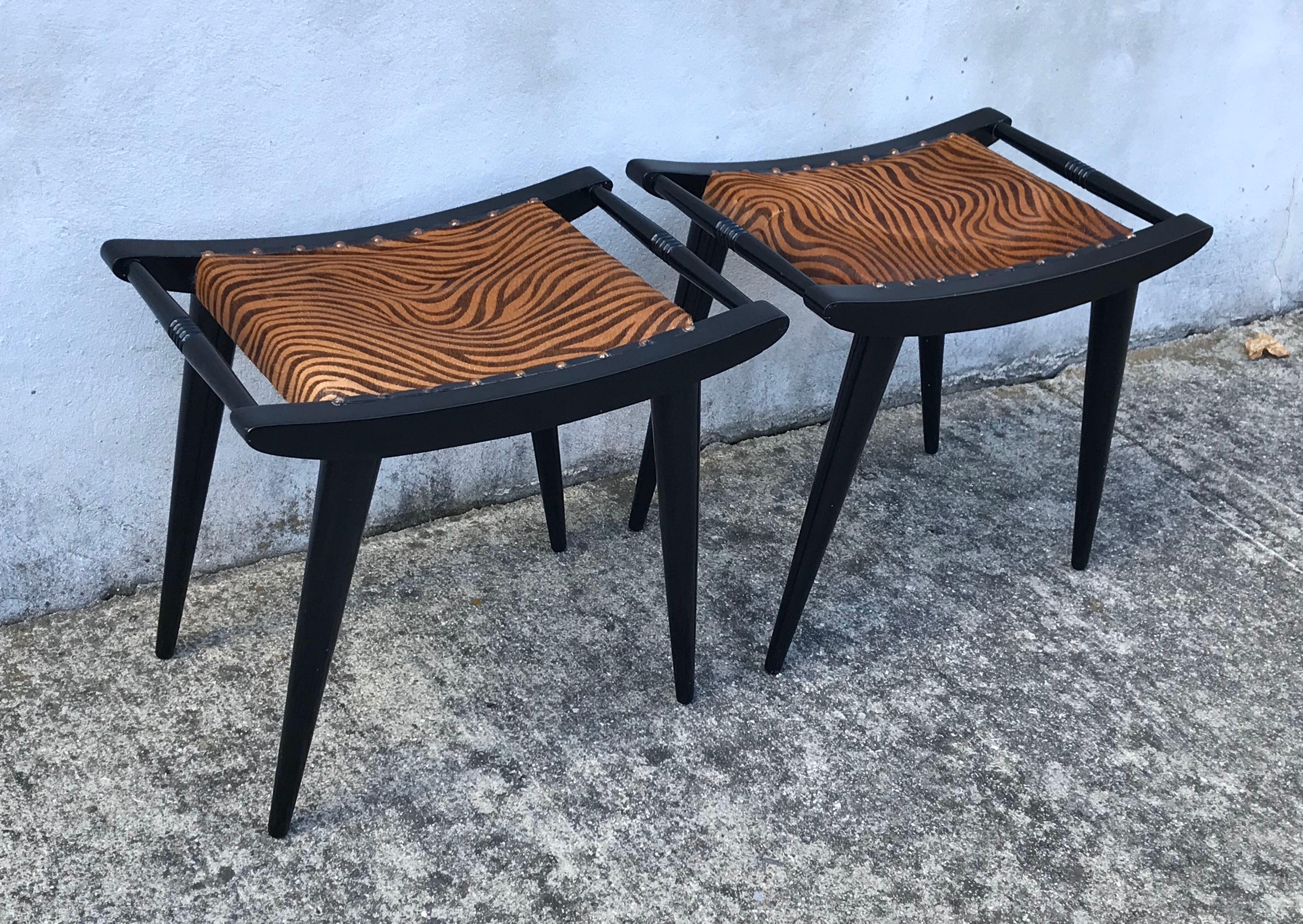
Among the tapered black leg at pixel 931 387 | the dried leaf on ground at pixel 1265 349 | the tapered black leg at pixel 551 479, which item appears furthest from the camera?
the dried leaf on ground at pixel 1265 349

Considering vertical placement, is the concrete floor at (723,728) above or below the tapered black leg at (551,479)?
below

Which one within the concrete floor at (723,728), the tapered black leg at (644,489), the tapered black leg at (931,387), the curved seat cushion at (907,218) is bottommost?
the concrete floor at (723,728)

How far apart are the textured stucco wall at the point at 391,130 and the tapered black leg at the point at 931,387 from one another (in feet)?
0.54

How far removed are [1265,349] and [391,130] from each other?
178cm

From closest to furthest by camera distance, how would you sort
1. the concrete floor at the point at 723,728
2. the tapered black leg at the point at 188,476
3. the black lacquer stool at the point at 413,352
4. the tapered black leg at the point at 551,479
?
the black lacquer stool at the point at 413,352 < the concrete floor at the point at 723,728 < the tapered black leg at the point at 188,476 < the tapered black leg at the point at 551,479

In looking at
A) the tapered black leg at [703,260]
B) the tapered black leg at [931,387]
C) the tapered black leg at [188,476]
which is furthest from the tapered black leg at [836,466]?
the tapered black leg at [188,476]

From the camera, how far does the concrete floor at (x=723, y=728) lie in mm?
1349

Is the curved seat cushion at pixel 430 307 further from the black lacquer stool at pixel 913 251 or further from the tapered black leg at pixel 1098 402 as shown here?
the tapered black leg at pixel 1098 402

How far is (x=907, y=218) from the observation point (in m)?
1.60

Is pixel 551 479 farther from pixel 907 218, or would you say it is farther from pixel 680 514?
pixel 907 218

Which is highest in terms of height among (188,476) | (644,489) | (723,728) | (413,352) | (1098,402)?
(413,352)

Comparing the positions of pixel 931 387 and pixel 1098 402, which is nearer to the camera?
pixel 1098 402

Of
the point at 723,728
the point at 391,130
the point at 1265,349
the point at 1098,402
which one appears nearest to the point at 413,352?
the point at 391,130

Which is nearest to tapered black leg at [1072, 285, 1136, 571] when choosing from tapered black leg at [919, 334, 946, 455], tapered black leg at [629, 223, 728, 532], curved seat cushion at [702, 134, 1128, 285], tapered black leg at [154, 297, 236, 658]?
curved seat cushion at [702, 134, 1128, 285]
